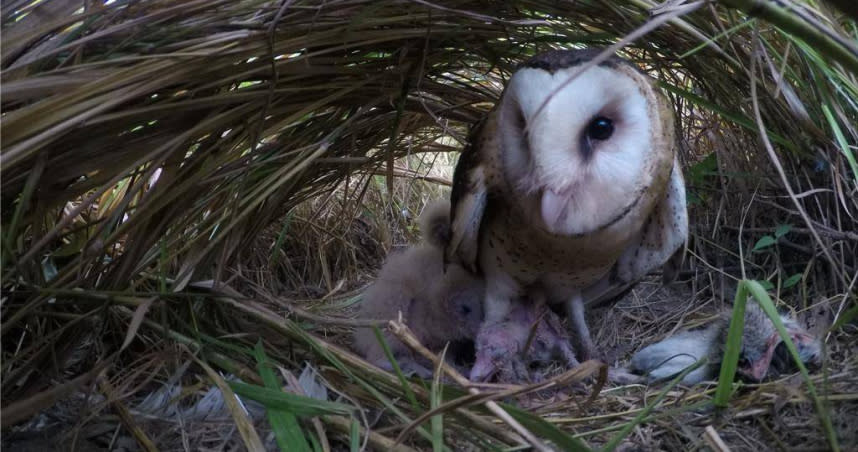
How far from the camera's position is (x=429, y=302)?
2.12 m

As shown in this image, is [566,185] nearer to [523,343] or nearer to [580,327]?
[523,343]

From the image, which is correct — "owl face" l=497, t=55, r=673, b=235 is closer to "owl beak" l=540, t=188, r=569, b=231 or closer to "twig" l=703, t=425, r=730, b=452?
"owl beak" l=540, t=188, r=569, b=231

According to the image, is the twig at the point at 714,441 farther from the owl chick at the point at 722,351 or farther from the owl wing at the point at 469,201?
the owl wing at the point at 469,201

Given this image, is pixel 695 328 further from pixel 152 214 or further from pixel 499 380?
pixel 152 214

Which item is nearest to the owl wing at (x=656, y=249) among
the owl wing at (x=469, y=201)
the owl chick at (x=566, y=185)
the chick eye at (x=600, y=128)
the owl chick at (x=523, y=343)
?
the owl chick at (x=566, y=185)

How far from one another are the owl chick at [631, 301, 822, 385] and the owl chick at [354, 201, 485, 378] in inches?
19.8

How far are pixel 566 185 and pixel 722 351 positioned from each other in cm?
64

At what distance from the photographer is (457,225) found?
180 cm

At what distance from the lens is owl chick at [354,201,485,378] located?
6.63 ft

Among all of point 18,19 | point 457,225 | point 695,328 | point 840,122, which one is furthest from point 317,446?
point 840,122

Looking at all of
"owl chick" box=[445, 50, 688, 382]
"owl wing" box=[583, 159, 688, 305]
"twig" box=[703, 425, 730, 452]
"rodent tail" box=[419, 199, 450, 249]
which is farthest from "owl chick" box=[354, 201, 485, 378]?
"twig" box=[703, 425, 730, 452]

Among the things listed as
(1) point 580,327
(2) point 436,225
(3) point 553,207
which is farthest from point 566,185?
(2) point 436,225

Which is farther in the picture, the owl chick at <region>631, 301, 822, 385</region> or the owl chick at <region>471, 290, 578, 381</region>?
the owl chick at <region>471, 290, 578, 381</region>

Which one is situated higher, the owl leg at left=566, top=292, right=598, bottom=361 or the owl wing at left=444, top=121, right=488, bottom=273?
the owl wing at left=444, top=121, right=488, bottom=273
